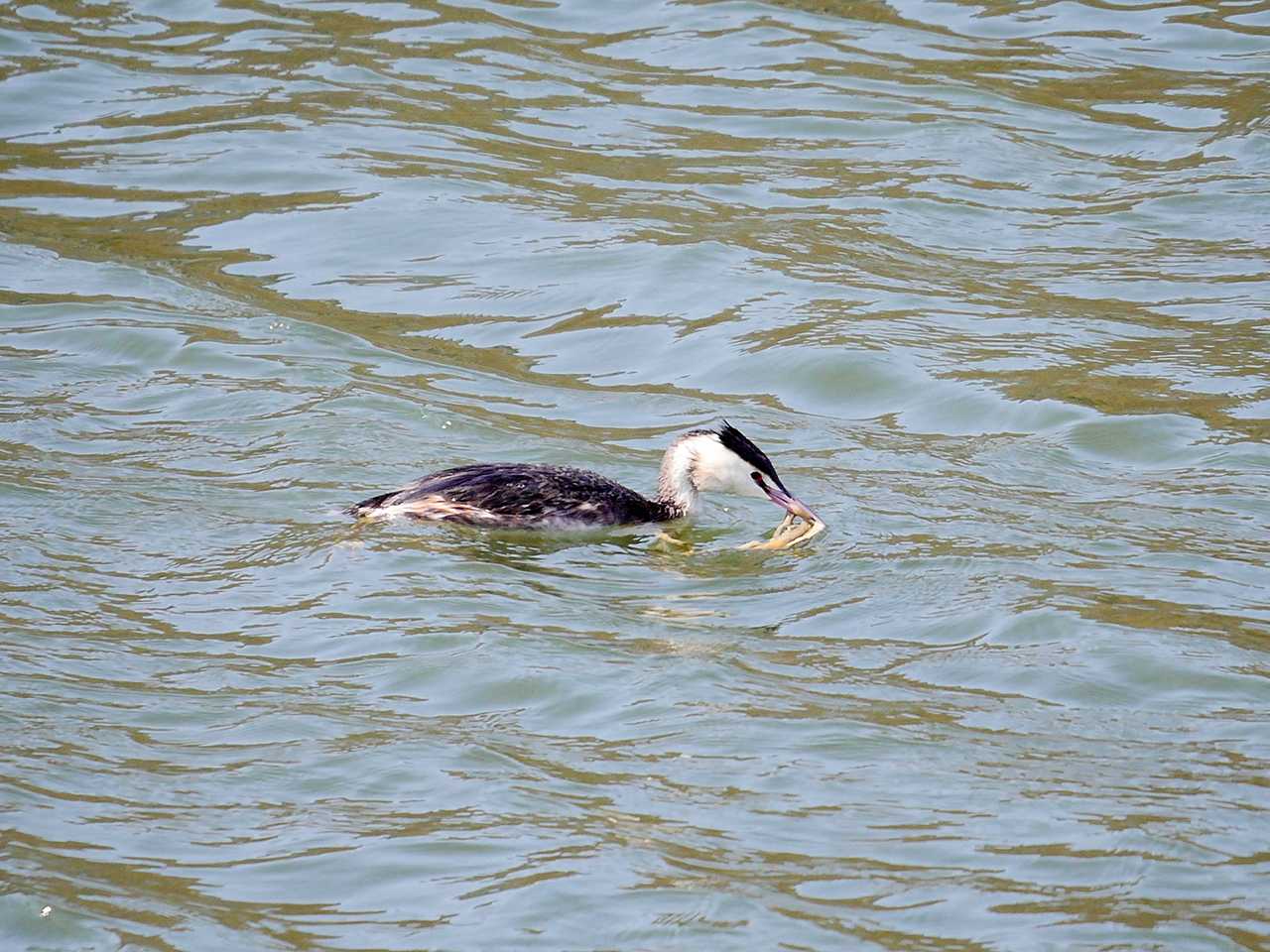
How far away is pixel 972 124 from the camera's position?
1530cm

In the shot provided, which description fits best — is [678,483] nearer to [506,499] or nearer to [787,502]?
[787,502]

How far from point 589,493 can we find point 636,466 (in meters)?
1.11

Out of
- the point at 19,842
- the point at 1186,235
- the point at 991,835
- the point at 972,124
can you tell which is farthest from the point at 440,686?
the point at 972,124

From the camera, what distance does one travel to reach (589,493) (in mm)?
9594

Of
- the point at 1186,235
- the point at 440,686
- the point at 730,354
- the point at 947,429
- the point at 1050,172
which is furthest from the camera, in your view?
the point at 1050,172

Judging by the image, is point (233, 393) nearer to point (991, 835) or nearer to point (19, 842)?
point (19, 842)

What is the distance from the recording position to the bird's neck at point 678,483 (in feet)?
32.6

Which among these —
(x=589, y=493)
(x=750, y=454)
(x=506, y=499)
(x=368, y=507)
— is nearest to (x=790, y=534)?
(x=750, y=454)

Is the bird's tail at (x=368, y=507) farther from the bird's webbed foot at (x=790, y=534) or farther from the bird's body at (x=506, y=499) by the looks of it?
the bird's webbed foot at (x=790, y=534)

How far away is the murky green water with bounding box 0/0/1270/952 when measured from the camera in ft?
20.5

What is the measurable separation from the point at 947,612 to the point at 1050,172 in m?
7.10

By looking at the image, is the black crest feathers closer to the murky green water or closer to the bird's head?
→ the bird's head

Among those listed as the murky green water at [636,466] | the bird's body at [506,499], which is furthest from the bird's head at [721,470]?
the bird's body at [506,499]

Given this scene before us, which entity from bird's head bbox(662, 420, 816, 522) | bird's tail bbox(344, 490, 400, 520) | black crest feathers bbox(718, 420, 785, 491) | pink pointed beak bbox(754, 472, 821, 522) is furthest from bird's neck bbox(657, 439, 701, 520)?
bird's tail bbox(344, 490, 400, 520)
